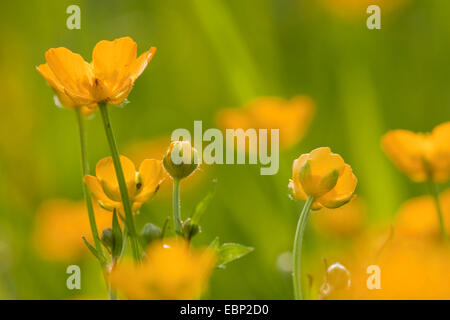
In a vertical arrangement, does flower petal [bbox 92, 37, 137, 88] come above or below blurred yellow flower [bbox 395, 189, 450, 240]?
above

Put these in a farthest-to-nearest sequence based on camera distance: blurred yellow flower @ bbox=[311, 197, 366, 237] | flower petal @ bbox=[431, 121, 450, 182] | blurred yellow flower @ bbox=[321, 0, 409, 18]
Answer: blurred yellow flower @ bbox=[321, 0, 409, 18] → blurred yellow flower @ bbox=[311, 197, 366, 237] → flower petal @ bbox=[431, 121, 450, 182]

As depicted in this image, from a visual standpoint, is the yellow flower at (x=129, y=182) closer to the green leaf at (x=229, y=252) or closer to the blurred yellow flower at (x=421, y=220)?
the green leaf at (x=229, y=252)

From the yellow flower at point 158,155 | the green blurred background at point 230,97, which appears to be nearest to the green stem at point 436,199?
the green blurred background at point 230,97

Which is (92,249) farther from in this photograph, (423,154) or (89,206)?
(423,154)

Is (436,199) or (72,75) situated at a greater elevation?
(72,75)

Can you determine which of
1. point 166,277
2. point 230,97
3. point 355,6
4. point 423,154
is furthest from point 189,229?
point 355,6

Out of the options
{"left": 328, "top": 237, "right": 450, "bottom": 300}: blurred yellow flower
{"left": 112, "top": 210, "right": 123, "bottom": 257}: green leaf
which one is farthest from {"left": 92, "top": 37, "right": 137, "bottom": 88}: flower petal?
{"left": 328, "top": 237, "right": 450, "bottom": 300}: blurred yellow flower

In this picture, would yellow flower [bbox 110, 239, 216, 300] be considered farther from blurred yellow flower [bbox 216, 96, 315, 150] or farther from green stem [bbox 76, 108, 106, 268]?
blurred yellow flower [bbox 216, 96, 315, 150]
